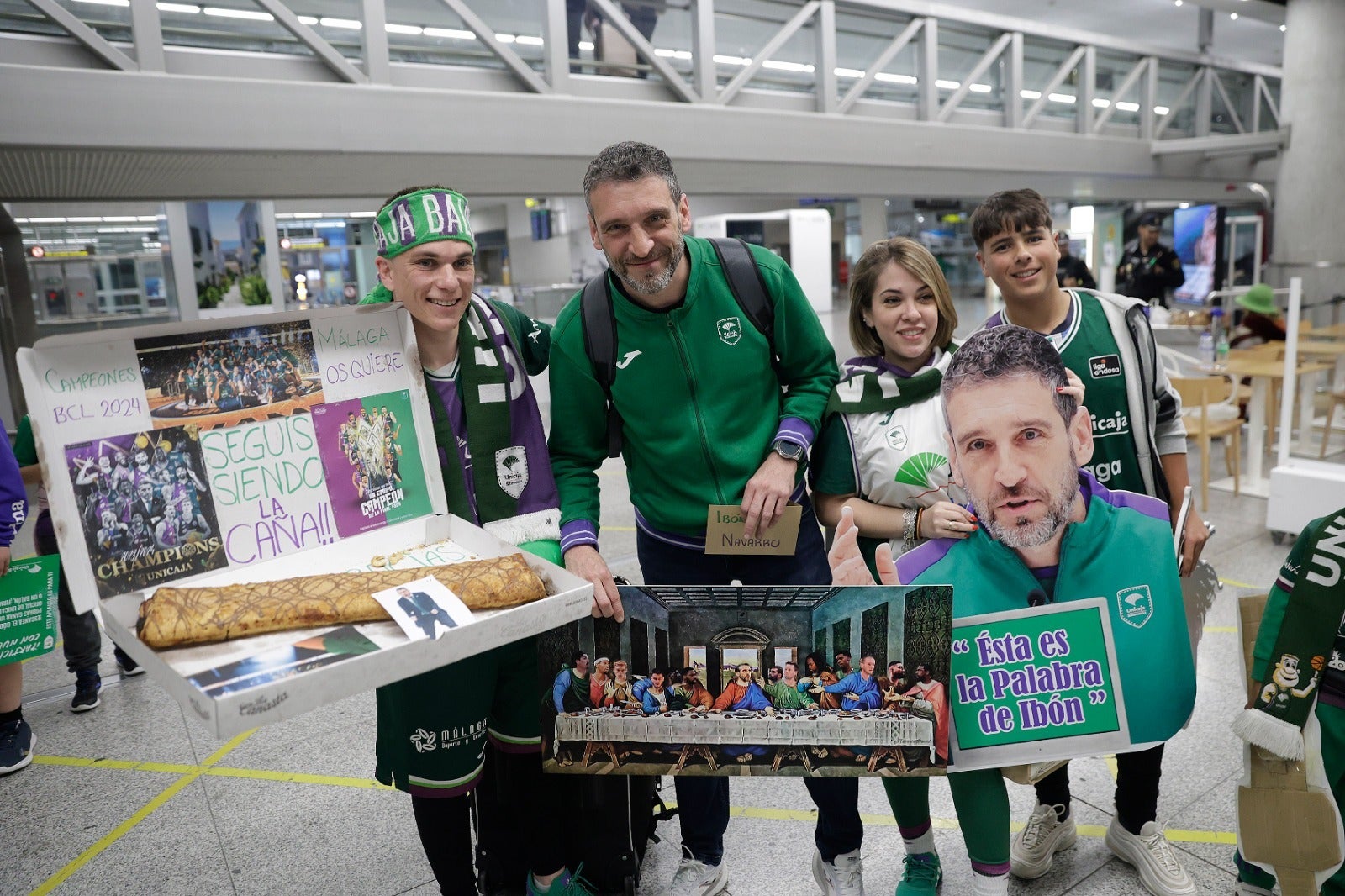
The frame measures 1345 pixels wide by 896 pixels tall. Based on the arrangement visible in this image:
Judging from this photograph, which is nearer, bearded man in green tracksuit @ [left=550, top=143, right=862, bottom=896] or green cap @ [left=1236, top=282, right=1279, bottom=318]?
bearded man in green tracksuit @ [left=550, top=143, right=862, bottom=896]

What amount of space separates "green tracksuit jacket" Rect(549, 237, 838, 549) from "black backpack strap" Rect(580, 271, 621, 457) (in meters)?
0.02

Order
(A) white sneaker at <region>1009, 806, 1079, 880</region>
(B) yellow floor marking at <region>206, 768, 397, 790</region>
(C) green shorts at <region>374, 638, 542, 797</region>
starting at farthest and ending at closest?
(B) yellow floor marking at <region>206, 768, 397, 790</region>, (A) white sneaker at <region>1009, 806, 1079, 880</region>, (C) green shorts at <region>374, 638, 542, 797</region>

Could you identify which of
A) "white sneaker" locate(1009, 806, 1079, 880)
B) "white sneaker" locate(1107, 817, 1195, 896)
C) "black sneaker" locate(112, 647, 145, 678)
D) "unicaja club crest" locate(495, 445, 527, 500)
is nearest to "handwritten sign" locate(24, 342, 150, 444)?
"unicaja club crest" locate(495, 445, 527, 500)

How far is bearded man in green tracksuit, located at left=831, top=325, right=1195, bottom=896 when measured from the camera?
174 centimetres

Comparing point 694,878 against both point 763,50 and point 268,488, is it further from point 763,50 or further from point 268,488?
point 763,50

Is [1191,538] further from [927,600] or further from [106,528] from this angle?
[106,528]

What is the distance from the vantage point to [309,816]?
306cm

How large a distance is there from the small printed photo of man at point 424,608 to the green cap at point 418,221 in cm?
72

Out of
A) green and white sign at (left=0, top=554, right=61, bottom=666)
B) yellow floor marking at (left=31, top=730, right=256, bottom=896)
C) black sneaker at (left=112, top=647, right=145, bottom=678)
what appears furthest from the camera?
black sneaker at (left=112, top=647, right=145, bottom=678)

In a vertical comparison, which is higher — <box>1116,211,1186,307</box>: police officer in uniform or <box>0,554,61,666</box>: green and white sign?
<box>1116,211,1186,307</box>: police officer in uniform

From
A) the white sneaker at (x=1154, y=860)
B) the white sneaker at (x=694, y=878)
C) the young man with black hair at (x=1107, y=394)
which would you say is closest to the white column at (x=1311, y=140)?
the young man with black hair at (x=1107, y=394)

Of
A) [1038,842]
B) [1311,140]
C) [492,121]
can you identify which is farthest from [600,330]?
[1311,140]

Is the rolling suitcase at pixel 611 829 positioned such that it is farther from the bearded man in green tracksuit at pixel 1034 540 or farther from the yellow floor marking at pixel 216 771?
the yellow floor marking at pixel 216 771

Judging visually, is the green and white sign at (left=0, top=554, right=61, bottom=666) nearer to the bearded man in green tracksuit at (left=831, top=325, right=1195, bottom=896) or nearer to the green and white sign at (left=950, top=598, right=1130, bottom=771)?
the bearded man in green tracksuit at (left=831, top=325, right=1195, bottom=896)
